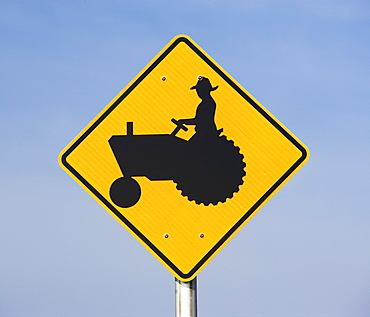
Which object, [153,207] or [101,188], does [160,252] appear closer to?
[153,207]

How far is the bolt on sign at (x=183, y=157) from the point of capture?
2.54 m

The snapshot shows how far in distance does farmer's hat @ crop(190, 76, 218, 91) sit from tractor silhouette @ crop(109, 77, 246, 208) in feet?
0.26

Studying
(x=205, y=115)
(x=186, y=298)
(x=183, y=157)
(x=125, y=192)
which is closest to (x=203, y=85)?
(x=205, y=115)

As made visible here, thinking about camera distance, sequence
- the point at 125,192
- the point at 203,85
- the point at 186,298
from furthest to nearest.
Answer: the point at 203,85 < the point at 125,192 < the point at 186,298

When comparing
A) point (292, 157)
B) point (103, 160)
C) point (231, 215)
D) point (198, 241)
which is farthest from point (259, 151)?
point (103, 160)

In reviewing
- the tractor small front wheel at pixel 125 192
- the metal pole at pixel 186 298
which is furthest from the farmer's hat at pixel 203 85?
the metal pole at pixel 186 298

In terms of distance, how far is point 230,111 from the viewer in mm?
2664

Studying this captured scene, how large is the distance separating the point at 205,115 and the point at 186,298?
804 millimetres

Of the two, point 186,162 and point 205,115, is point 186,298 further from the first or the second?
point 205,115

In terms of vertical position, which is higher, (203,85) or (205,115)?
(203,85)

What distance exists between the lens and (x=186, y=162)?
2594mm

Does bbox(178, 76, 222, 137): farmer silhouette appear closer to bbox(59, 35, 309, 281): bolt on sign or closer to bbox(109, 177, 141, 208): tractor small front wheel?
bbox(59, 35, 309, 281): bolt on sign

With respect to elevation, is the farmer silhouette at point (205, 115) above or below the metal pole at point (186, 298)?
above

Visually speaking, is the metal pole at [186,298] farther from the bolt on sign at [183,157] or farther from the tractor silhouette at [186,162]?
the tractor silhouette at [186,162]
